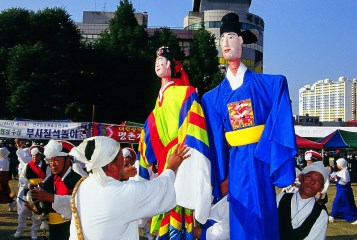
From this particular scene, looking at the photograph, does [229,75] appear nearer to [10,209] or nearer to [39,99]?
[10,209]

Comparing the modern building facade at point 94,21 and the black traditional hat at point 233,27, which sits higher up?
the modern building facade at point 94,21

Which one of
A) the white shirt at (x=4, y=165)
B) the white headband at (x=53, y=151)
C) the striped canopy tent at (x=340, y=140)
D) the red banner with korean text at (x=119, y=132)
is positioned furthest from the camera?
the striped canopy tent at (x=340, y=140)

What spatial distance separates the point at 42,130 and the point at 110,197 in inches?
511

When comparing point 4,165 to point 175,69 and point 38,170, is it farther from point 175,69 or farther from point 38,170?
point 175,69

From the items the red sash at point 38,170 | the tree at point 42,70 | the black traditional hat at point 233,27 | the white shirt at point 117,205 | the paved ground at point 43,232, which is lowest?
the paved ground at point 43,232

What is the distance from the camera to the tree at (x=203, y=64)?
3359cm

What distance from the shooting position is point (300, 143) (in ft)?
66.4

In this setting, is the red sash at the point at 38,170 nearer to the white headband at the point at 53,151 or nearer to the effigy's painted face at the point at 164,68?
the white headband at the point at 53,151

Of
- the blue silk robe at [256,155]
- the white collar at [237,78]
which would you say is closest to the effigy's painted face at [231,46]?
the white collar at [237,78]

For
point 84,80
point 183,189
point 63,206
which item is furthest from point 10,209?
point 84,80

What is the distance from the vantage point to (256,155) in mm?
3635

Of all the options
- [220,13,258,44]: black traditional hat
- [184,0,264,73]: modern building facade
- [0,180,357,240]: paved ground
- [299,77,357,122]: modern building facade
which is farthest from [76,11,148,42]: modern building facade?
[299,77,357,122]: modern building facade

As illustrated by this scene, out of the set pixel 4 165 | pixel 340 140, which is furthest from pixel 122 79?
pixel 4 165

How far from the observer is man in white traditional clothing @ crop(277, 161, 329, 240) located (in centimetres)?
380
